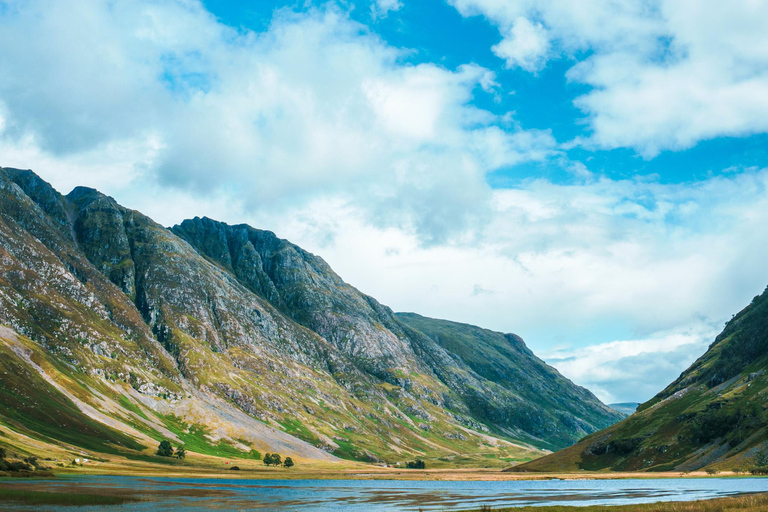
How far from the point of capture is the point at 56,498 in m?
75.0

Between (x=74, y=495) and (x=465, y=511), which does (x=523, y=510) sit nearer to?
(x=465, y=511)

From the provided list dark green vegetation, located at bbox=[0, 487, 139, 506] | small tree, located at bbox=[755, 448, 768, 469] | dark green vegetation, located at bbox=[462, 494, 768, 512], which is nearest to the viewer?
dark green vegetation, located at bbox=[462, 494, 768, 512]

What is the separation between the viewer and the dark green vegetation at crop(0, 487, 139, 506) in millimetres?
70062

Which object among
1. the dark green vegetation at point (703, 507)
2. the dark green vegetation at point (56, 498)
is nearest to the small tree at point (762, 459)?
the dark green vegetation at point (703, 507)

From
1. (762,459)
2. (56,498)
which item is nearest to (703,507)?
(56,498)

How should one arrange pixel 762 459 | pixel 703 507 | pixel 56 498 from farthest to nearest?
pixel 762 459 < pixel 56 498 < pixel 703 507

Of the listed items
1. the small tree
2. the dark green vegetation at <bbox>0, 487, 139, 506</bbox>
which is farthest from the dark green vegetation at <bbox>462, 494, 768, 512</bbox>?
the small tree

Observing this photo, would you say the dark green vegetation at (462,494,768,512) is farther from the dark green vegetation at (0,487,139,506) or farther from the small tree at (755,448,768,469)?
the small tree at (755,448,768,469)

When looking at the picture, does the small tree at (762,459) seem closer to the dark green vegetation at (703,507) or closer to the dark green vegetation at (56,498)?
the dark green vegetation at (703,507)

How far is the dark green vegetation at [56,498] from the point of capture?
70062mm

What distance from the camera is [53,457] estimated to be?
179 m

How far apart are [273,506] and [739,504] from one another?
6322 centimetres

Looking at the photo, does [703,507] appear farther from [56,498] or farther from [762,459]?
[762,459]

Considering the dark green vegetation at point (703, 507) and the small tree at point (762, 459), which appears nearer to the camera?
the dark green vegetation at point (703, 507)
